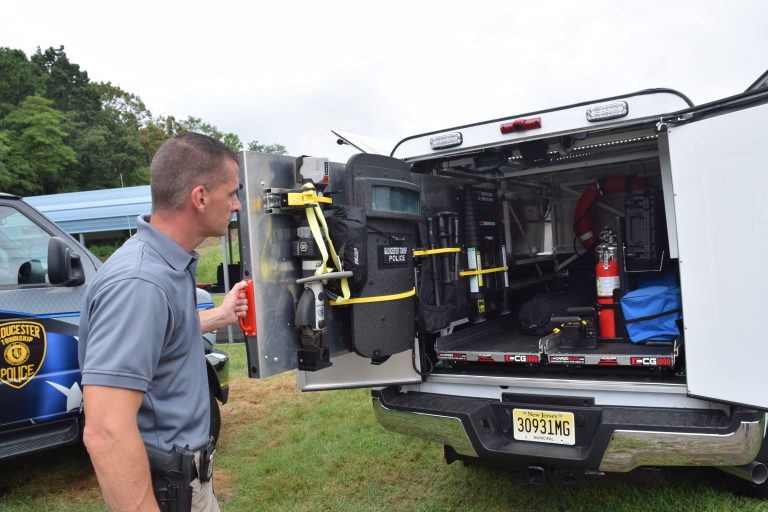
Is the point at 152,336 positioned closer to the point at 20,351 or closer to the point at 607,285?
the point at 20,351

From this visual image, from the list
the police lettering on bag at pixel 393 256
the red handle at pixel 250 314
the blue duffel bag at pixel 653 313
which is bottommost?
the blue duffel bag at pixel 653 313

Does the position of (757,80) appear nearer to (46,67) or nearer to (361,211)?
(361,211)

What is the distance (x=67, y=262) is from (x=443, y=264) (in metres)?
2.52

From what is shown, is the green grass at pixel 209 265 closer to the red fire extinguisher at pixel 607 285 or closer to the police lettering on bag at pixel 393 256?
the red fire extinguisher at pixel 607 285

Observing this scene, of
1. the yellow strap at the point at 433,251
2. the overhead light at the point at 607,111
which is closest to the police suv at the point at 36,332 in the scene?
the yellow strap at the point at 433,251

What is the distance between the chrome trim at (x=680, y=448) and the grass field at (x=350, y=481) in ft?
3.29

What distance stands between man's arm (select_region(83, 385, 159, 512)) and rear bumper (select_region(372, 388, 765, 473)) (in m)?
2.17

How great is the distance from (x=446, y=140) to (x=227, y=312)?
68.3 inches

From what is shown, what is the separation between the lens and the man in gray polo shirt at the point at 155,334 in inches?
60.5

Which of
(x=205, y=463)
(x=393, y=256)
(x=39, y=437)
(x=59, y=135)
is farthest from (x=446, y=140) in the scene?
(x=59, y=135)

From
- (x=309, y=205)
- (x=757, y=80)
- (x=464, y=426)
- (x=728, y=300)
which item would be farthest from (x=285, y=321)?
(x=757, y=80)

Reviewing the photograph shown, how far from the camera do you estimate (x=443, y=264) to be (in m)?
3.99

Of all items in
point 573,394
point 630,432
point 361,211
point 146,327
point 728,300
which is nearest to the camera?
point 146,327

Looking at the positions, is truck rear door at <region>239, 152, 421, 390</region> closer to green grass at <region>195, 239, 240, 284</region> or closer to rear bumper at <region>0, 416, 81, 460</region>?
rear bumper at <region>0, 416, 81, 460</region>
